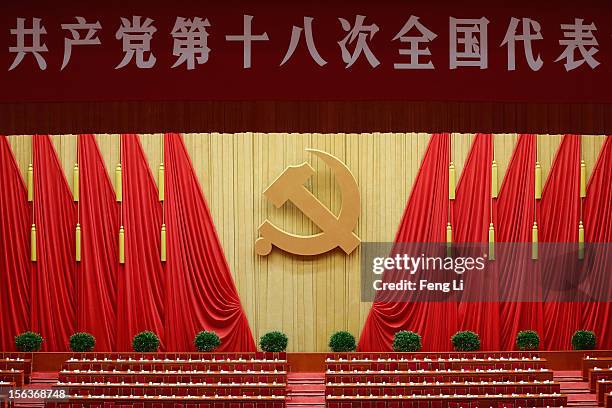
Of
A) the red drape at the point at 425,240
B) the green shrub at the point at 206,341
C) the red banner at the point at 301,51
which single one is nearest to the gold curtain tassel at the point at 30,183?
the green shrub at the point at 206,341

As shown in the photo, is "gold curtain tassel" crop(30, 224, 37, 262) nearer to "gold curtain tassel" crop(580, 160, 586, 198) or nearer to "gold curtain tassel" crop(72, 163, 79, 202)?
"gold curtain tassel" crop(72, 163, 79, 202)

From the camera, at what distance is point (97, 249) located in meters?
9.98

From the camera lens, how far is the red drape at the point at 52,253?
997 cm

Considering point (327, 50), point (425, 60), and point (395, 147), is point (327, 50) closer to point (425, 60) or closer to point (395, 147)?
point (425, 60)

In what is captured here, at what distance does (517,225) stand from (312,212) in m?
2.10

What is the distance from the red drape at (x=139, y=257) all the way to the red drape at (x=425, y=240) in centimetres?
217

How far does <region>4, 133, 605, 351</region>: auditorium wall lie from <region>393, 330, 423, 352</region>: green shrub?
46cm

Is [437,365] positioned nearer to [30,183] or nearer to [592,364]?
[592,364]

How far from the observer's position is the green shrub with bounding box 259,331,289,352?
9.69m

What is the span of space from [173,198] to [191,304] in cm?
109

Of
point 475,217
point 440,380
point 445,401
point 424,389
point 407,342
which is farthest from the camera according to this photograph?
point 475,217

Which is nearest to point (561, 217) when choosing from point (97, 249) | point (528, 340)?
point (528, 340)

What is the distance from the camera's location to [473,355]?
934 centimetres

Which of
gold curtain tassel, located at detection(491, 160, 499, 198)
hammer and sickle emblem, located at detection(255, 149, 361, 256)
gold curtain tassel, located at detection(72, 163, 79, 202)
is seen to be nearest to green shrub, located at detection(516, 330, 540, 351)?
gold curtain tassel, located at detection(491, 160, 499, 198)
